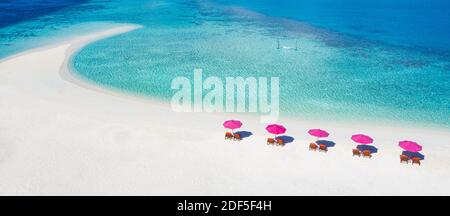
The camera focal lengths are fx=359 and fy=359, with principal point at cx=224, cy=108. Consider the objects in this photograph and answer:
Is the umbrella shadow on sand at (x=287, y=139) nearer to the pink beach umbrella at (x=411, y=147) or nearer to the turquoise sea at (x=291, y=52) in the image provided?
the turquoise sea at (x=291, y=52)

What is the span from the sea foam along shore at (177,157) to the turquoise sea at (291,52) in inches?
171

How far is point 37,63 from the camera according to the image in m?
37.7

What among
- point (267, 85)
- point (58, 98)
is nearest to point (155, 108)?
point (58, 98)

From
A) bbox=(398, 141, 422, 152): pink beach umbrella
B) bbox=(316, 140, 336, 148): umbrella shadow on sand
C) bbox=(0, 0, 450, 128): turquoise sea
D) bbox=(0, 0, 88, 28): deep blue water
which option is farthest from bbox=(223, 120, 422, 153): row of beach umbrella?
bbox=(0, 0, 88, 28): deep blue water

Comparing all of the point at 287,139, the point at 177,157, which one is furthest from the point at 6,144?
the point at 287,139

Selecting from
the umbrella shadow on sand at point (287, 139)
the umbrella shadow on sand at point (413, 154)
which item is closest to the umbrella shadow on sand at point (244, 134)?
the umbrella shadow on sand at point (287, 139)

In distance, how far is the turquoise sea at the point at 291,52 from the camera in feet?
96.8

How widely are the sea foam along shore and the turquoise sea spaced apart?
4336mm

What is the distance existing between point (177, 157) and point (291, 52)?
28401 millimetres

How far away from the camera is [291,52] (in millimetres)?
44062

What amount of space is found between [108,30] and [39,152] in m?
41.1

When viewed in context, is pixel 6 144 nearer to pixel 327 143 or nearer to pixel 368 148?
pixel 327 143

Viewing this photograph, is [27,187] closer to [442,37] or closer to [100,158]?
[100,158]
